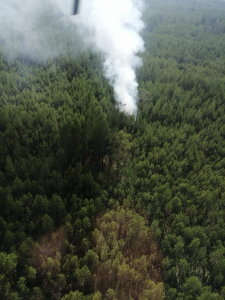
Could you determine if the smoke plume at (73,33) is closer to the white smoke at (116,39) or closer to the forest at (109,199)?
the white smoke at (116,39)

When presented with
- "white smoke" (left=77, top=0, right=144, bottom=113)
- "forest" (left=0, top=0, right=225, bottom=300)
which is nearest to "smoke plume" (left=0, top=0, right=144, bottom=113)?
"white smoke" (left=77, top=0, right=144, bottom=113)

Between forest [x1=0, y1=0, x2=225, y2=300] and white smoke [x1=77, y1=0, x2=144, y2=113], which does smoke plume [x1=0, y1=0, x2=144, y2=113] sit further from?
forest [x1=0, y1=0, x2=225, y2=300]

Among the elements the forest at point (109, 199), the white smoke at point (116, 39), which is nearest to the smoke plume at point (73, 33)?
the white smoke at point (116, 39)

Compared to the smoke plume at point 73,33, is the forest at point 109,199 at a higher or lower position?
lower

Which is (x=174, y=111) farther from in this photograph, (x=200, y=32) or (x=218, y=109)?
(x=200, y=32)

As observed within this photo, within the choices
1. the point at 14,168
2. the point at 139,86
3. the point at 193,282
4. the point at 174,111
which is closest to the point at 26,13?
the point at 139,86

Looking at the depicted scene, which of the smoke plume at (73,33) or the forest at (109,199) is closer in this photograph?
the forest at (109,199)

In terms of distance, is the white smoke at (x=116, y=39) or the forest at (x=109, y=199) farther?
the white smoke at (x=116, y=39)

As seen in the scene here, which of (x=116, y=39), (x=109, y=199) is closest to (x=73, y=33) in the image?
(x=116, y=39)
